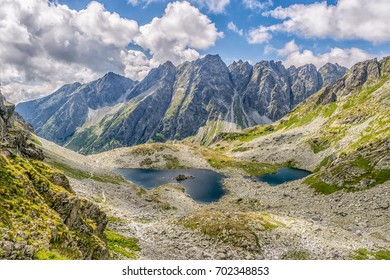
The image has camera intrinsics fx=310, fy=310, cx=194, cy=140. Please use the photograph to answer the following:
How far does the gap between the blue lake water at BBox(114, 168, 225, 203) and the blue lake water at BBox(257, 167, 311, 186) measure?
2142 cm

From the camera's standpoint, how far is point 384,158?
272 feet

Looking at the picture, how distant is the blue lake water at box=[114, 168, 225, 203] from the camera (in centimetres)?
11051

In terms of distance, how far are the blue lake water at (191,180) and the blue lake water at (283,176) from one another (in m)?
21.4

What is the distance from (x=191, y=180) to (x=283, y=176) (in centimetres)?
4615

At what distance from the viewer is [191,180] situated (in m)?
142

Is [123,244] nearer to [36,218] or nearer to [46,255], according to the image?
[36,218]

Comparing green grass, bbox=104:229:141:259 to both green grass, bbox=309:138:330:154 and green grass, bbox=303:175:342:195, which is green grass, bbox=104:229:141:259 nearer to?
green grass, bbox=303:175:342:195

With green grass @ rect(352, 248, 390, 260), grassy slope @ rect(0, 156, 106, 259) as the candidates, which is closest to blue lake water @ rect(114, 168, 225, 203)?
green grass @ rect(352, 248, 390, 260)

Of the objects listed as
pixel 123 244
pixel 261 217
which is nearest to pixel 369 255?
pixel 261 217

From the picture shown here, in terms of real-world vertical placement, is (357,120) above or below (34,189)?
above

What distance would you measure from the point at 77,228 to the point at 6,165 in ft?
25.5
